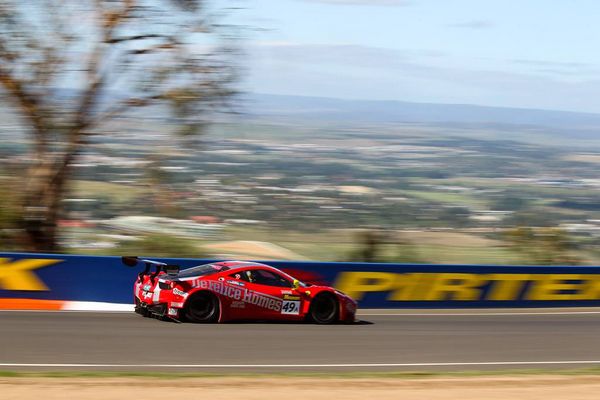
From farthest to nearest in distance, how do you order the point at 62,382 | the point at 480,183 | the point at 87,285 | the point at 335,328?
1. the point at 480,183
2. the point at 87,285
3. the point at 335,328
4. the point at 62,382

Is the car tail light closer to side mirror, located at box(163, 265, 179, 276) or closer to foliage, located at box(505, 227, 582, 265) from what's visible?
side mirror, located at box(163, 265, 179, 276)

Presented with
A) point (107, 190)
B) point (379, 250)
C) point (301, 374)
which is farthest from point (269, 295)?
point (107, 190)

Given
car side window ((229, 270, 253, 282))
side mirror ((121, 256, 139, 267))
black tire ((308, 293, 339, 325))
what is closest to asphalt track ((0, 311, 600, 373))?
black tire ((308, 293, 339, 325))

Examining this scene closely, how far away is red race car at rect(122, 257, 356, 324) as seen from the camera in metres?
13.6

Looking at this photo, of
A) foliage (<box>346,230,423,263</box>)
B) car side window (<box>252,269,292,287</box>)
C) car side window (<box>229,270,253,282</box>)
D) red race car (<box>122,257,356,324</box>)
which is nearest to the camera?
red race car (<box>122,257,356,324</box>)

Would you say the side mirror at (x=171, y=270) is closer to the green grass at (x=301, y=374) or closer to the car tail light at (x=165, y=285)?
the car tail light at (x=165, y=285)

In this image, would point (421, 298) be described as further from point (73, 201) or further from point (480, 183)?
point (480, 183)

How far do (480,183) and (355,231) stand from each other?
25848 mm

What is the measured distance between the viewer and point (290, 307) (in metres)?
14.6

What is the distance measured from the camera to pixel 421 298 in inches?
720

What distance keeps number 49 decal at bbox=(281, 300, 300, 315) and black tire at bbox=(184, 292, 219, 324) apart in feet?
3.80

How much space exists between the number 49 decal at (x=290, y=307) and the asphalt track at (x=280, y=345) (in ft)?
0.82

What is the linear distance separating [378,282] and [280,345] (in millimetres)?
5756

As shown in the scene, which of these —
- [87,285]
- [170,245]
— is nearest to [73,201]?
[170,245]
